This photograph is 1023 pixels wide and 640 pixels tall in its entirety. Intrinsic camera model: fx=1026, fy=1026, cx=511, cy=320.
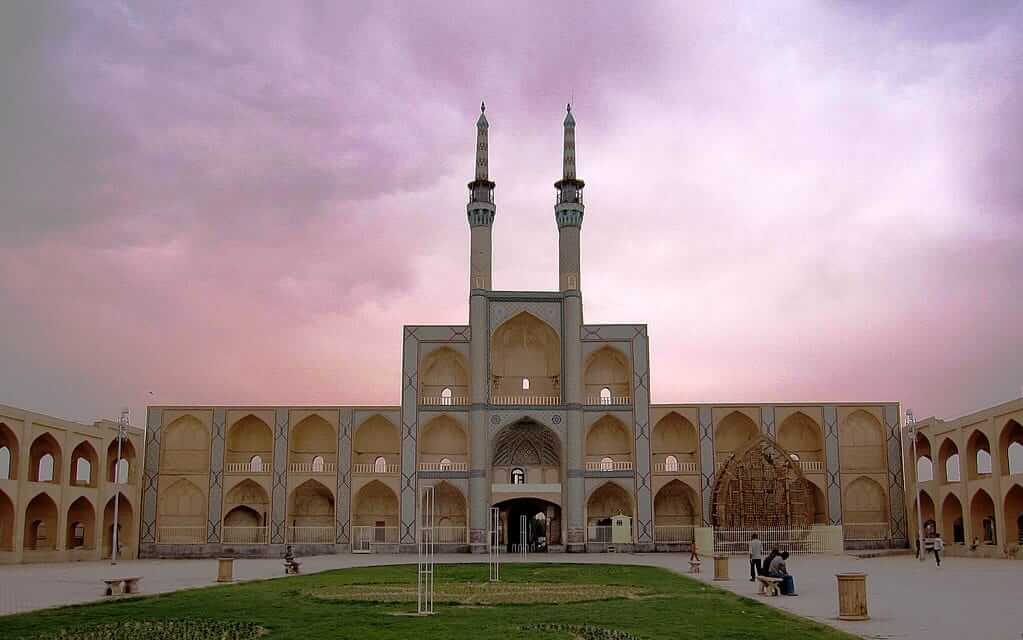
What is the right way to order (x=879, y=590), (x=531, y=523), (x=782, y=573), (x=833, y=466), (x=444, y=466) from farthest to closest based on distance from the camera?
(x=531, y=523)
(x=833, y=466)
(x=444, y=466)
(x=879, y=590)
(x=782, y=573)

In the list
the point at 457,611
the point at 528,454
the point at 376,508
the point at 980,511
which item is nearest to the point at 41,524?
the point at 376,508

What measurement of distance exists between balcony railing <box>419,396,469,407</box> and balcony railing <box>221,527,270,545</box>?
837 centimetres

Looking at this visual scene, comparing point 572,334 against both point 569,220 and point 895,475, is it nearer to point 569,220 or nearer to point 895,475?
point 569,220

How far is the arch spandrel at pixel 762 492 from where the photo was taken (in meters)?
37.3

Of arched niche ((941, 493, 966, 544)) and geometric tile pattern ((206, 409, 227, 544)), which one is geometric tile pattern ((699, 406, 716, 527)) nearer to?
arched niche ((941, 493, 966, 544))

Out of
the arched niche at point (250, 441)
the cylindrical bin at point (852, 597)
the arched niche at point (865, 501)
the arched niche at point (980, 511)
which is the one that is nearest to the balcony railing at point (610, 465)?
the arched niche at point (865, 501)

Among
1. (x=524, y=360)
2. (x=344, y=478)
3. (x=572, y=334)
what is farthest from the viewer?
(x=524, y=360)

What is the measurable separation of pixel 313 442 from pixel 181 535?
259 inches

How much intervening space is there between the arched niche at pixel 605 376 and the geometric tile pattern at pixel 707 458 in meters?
3.53

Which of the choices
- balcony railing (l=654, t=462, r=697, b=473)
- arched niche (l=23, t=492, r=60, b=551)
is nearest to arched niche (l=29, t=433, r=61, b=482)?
arched niche (l=23, t=492, r=60, b=551)

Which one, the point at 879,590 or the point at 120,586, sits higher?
the point at 120,586

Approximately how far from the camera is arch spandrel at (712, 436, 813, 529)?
37281mm

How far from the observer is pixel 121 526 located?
4175 cm

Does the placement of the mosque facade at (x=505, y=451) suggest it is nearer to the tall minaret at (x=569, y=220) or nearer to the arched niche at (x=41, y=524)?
the tall minaret at (x=569, y=220)
